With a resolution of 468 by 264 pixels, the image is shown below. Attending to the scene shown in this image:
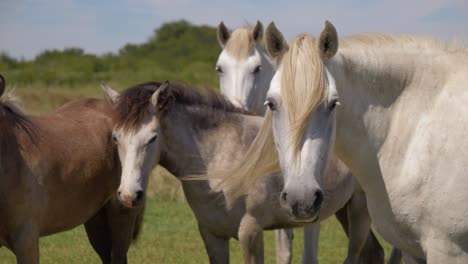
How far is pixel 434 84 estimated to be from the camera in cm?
397

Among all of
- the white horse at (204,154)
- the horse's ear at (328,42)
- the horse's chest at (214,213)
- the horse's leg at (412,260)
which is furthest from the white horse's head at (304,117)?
the horse's chest at (214,213)

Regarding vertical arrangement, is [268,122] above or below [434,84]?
below

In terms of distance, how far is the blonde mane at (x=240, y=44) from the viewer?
7.11 m

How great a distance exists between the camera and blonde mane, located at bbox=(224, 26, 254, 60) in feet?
23.3

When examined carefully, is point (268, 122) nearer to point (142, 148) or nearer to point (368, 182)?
point (368, 182)

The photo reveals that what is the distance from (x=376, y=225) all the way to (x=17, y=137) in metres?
2.78

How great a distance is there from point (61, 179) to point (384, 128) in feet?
8.99

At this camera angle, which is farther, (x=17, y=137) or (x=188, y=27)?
(x=188, y=27)

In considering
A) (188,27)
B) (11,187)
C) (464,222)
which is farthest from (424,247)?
(188,27)

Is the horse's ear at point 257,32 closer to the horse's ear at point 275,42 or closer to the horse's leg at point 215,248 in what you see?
the horse's leg at point 215,248

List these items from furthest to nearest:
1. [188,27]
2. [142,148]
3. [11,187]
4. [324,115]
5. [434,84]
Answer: [188,27] → [142,148] → [11,187] → [434,84] → [324,115]

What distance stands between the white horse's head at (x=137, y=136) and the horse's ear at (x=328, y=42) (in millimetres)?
2251

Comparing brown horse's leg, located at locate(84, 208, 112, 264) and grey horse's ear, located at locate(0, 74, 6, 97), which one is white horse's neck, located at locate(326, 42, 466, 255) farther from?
brown horse's leg, located at locate(84, 208, 112, 264)

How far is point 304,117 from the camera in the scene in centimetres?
352
